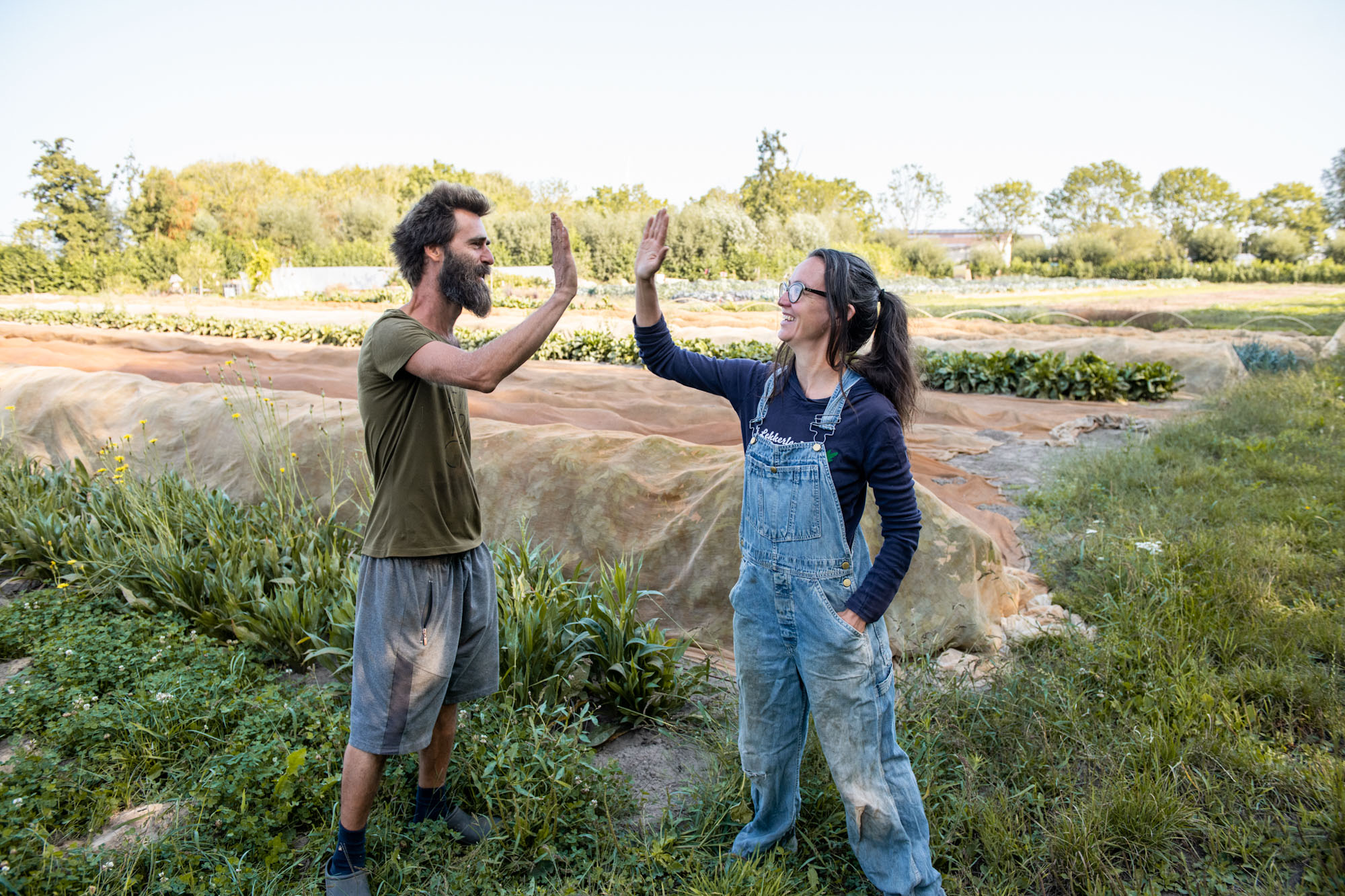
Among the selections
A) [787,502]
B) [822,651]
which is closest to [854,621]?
[822,651]

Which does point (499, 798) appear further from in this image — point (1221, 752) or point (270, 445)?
point (270, 445)

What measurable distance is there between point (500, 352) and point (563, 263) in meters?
0.33

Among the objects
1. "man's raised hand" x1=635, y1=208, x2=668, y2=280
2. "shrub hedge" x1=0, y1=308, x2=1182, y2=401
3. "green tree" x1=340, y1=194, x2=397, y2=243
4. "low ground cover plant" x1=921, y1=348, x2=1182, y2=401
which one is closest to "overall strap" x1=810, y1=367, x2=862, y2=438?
"man's raised hand" x1=635, y1=208, x2=668, y2=280

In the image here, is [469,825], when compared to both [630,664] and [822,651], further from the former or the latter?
[822,651]

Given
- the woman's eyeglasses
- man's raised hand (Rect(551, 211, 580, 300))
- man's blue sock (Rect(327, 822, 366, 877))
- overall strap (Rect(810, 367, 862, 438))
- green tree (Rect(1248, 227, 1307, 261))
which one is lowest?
man's blue sock (Rect(327, 822, 366, 877))

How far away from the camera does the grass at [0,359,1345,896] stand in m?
2.42

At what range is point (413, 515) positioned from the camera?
2.29 m

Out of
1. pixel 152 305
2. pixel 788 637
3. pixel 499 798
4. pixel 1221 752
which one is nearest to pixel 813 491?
pixel 788 637

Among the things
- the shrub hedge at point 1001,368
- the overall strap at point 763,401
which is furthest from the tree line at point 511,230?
the overall strap at point 763,401

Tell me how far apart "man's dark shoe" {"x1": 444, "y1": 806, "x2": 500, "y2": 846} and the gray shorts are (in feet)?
1.37

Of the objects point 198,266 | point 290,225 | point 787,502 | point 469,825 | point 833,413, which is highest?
point 290,225

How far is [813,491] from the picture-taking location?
2.10m

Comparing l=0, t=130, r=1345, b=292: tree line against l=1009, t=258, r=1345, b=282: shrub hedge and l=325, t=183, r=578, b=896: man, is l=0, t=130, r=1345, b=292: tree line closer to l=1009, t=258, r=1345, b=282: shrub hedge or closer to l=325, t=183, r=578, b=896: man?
l=1009, t=258, r=1345, b=282: shrub hedge

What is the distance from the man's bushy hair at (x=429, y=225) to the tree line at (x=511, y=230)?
1434 inches
